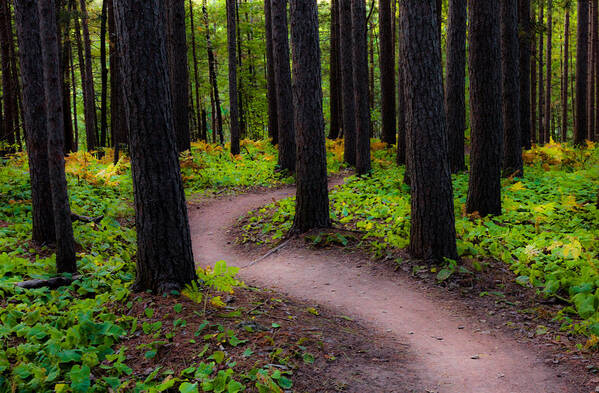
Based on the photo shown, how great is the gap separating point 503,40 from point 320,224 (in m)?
7.56

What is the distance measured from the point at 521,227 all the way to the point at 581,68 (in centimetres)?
1258

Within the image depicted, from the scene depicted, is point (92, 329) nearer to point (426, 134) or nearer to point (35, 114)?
point (35, 114)

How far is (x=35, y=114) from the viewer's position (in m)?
6.96

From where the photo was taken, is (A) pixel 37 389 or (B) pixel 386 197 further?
(B) pixel 386 197

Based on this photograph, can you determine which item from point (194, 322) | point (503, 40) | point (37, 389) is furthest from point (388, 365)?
point (503, 40)

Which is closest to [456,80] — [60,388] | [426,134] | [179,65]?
[426,134]

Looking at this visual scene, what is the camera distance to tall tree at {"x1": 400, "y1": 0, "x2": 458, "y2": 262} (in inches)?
258

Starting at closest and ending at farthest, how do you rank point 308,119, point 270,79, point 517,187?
point 308,119 < point 517,187 < point 270,79

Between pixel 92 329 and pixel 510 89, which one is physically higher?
pixel 510 89

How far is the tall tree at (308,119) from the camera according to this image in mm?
8227

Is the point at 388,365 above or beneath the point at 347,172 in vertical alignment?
beneath

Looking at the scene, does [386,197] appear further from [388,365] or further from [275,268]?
[388,365]

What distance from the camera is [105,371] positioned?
12.7ft

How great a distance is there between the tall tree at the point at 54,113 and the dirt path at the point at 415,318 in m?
2.91
